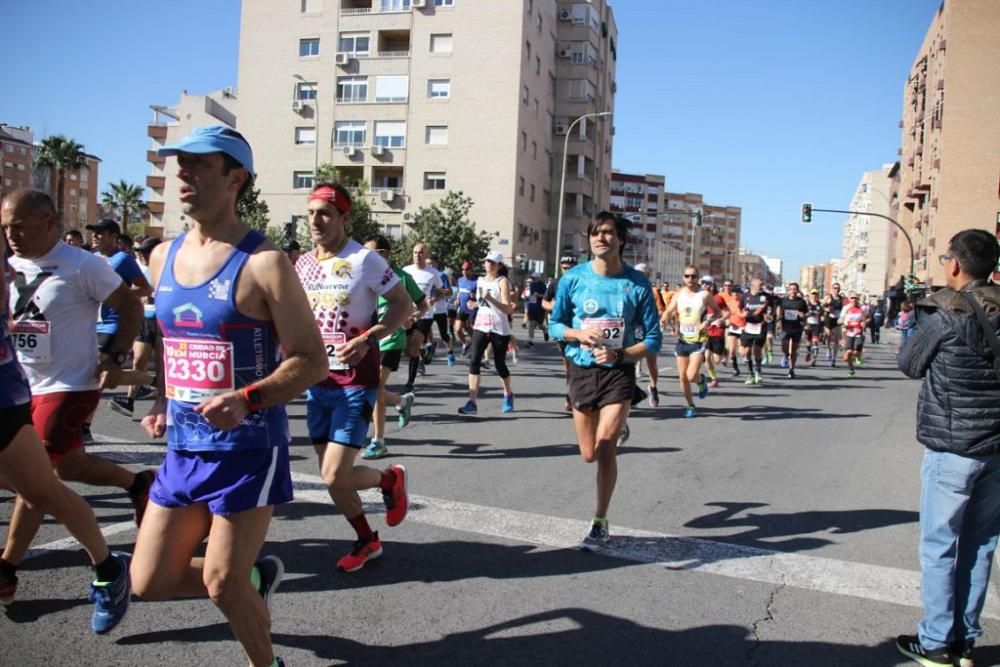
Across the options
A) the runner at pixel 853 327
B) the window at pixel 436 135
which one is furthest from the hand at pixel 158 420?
the window at pixel 436 135

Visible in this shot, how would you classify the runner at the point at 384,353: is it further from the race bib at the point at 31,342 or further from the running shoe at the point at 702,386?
the running shoe at the point at 702,386

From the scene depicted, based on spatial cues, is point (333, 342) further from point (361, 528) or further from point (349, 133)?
point (349, 133)

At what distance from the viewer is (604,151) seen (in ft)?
231

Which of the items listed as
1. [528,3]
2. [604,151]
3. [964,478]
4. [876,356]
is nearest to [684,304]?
[964,478]

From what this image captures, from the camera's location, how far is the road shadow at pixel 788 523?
5.44m

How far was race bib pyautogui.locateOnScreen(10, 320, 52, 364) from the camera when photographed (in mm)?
4145

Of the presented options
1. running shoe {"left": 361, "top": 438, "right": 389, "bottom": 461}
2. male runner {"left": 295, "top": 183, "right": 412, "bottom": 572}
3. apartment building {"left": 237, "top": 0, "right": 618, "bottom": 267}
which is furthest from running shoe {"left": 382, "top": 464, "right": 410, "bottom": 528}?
apartment building {"left": 237, "top": 0, "right": 618, "bottom": 267}

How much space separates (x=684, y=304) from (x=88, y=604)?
392 inches

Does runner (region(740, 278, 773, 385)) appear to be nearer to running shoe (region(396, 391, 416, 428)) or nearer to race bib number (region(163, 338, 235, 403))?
running shoe (region(396, 391, 416, 428))

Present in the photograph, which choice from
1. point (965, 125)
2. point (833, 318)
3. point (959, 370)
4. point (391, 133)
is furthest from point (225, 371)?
point (965, 125)

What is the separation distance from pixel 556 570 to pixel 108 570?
234 centimetres

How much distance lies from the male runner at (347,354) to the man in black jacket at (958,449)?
2.83 metres

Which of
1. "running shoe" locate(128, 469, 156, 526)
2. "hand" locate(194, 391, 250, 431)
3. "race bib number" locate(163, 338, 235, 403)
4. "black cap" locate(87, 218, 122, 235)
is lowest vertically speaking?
"running shoe" locate(128, 469, 156, 526)

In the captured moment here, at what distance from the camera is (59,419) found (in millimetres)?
4117
